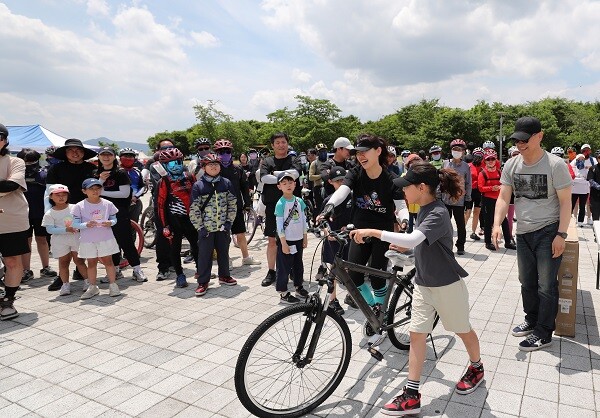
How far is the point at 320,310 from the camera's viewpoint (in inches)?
109

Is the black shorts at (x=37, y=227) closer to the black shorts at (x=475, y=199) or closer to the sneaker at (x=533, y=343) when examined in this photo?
the sneaker at (x=533, y=343)

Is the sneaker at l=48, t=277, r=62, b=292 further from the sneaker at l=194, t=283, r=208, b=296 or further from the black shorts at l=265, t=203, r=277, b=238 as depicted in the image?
the black shorts at l=265, t=203, r=277, b=238

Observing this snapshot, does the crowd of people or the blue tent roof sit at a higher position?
the blue tent roof

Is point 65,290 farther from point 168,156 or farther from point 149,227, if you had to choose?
point 149,227

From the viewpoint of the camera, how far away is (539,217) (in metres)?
3.63

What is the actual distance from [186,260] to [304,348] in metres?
5.07

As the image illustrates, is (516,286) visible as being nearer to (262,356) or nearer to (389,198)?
(389,198)

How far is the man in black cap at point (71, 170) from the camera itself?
18.4 ft

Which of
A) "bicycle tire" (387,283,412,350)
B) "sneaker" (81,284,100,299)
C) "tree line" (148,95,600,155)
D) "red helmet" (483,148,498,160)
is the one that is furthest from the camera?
"tree line" (148,95,600,155)

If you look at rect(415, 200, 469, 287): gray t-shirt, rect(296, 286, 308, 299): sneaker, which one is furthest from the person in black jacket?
rect(415, 200, 469, 287): gray t-shirt

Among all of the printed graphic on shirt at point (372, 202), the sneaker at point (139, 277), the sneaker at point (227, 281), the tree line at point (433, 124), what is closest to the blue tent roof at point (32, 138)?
the sneaker at point (139, 277)

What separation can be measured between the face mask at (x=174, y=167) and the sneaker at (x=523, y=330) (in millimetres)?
4863

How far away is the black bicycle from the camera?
2.62 meters

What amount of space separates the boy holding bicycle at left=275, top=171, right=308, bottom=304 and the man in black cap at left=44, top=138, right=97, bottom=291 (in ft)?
10.1
